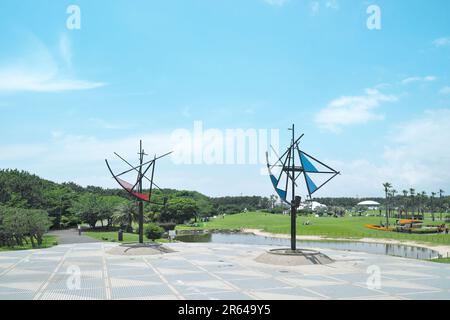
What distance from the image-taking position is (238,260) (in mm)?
30047

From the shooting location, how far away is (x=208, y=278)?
22.7 meters

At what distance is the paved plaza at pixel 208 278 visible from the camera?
1861 centimetres

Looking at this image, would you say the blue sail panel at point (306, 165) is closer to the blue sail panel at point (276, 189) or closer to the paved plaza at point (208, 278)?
the blue sail panel at point (276, 189)

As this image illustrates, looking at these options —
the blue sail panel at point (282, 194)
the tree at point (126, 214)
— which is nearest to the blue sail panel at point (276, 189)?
the blue sail panel at point (282, 194)

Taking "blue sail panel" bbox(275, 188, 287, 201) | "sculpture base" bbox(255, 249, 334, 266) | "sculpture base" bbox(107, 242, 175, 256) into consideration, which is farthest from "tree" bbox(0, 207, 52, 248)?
"blue sail panel" bbox(275, 188, 287, 201)

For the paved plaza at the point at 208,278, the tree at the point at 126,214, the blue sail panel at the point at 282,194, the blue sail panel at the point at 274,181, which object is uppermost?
the blue sail panel at the point at 274,181

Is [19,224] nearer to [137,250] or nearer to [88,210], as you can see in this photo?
[137,250]

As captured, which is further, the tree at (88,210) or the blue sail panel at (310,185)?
the tree at (88,210)

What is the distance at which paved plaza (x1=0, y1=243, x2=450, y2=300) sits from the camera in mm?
18609

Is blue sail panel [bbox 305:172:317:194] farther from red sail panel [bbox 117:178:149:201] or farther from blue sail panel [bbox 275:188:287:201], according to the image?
red sail panel [bbox 117:178:149:201]
